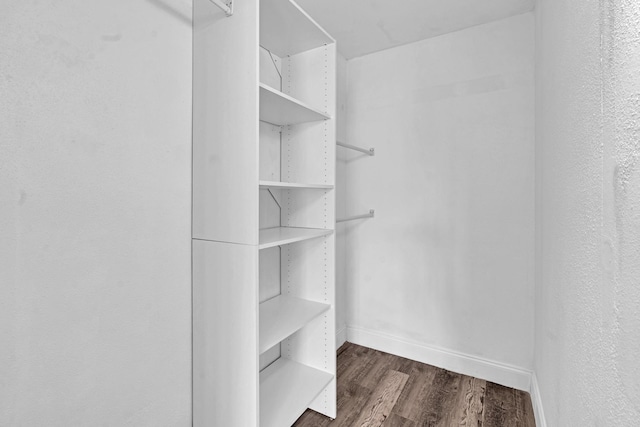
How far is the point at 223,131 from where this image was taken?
119cm

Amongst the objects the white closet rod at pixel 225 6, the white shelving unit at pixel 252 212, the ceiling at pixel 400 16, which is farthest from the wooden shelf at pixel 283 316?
the ceiling at pixel 400 16

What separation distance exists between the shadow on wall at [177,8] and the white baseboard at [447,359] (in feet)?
7.45

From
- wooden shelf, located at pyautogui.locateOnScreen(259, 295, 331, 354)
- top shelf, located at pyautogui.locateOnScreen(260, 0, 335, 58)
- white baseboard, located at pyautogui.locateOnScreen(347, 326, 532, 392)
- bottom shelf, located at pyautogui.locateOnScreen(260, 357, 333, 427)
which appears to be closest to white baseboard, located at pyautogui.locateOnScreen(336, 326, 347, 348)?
white baseboard, located at pyautogui.locateOnScreen(347, 326, 532, 392)

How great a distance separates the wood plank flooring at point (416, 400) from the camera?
5.28ft

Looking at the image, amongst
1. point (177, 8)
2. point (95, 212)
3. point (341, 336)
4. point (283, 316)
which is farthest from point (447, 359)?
point (177, 8)

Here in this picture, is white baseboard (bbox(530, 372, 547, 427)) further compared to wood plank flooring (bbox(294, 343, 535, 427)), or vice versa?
wood plank flooring (bbox(294, 343, 535, 427))

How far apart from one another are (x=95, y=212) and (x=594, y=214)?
140 centimetres

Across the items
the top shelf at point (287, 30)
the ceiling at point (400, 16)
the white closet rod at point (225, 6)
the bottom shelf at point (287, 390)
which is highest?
the ceiling at point (400, 16)

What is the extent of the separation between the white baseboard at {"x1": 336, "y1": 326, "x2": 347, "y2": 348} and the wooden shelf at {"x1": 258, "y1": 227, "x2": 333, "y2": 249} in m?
1.09

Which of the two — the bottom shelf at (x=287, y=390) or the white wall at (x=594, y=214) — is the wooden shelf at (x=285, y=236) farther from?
the white wall at (x=594, y=214)

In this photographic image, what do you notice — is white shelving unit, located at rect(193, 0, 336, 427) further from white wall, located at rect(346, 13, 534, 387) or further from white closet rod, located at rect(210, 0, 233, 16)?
white wall, located at rect(346, 13, 534, 387)

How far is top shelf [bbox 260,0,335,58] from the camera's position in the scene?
1301mm

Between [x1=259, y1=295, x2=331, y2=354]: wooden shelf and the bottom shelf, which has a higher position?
[x1=259, y1=295, x2=331, y2=354]: wooden shelf

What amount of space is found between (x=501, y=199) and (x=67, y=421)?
7.43ft
